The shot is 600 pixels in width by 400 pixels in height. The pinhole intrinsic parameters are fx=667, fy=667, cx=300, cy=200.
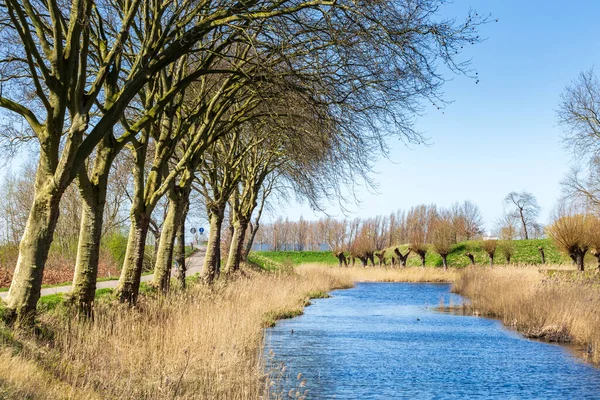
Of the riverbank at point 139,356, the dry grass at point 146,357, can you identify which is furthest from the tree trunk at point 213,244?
the dry grass at point 146,357

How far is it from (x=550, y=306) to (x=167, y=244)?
34.9 ft

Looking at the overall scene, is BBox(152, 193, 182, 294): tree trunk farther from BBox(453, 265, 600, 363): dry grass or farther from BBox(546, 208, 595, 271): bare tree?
BBox(546, 208, 595, 271): bare tree

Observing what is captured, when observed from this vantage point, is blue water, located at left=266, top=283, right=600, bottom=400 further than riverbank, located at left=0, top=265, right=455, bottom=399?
Yes

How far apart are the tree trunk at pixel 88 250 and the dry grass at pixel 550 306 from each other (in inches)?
395

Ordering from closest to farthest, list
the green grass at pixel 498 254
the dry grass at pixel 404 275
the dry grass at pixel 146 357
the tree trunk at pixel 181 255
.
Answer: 1. the dry grass at pixel 146 357
2. the tree trunk at pixel 181 255
3. the dry grass at pixel 404 275
4. the green grass at pixel 498 254

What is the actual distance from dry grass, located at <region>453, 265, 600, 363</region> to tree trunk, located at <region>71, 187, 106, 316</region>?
10.0m

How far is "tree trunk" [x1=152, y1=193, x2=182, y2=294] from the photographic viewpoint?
17.1 metres

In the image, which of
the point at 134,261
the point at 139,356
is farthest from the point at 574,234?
the point at 139,356

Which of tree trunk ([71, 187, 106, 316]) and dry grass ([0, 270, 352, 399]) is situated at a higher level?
tree trunk ([71, 187, 106, 316])

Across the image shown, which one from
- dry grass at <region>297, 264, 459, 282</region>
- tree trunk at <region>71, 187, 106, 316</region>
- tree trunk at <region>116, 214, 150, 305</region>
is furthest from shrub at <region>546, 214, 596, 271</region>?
tree trunk at <region>71, 187, 106, 316</region>

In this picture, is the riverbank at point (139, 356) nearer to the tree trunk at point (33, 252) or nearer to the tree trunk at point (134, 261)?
the tree trunk at point (134, 261)

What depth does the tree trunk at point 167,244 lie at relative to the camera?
17.1 m

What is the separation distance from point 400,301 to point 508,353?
53.0ft

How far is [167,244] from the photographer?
17.3 metres
